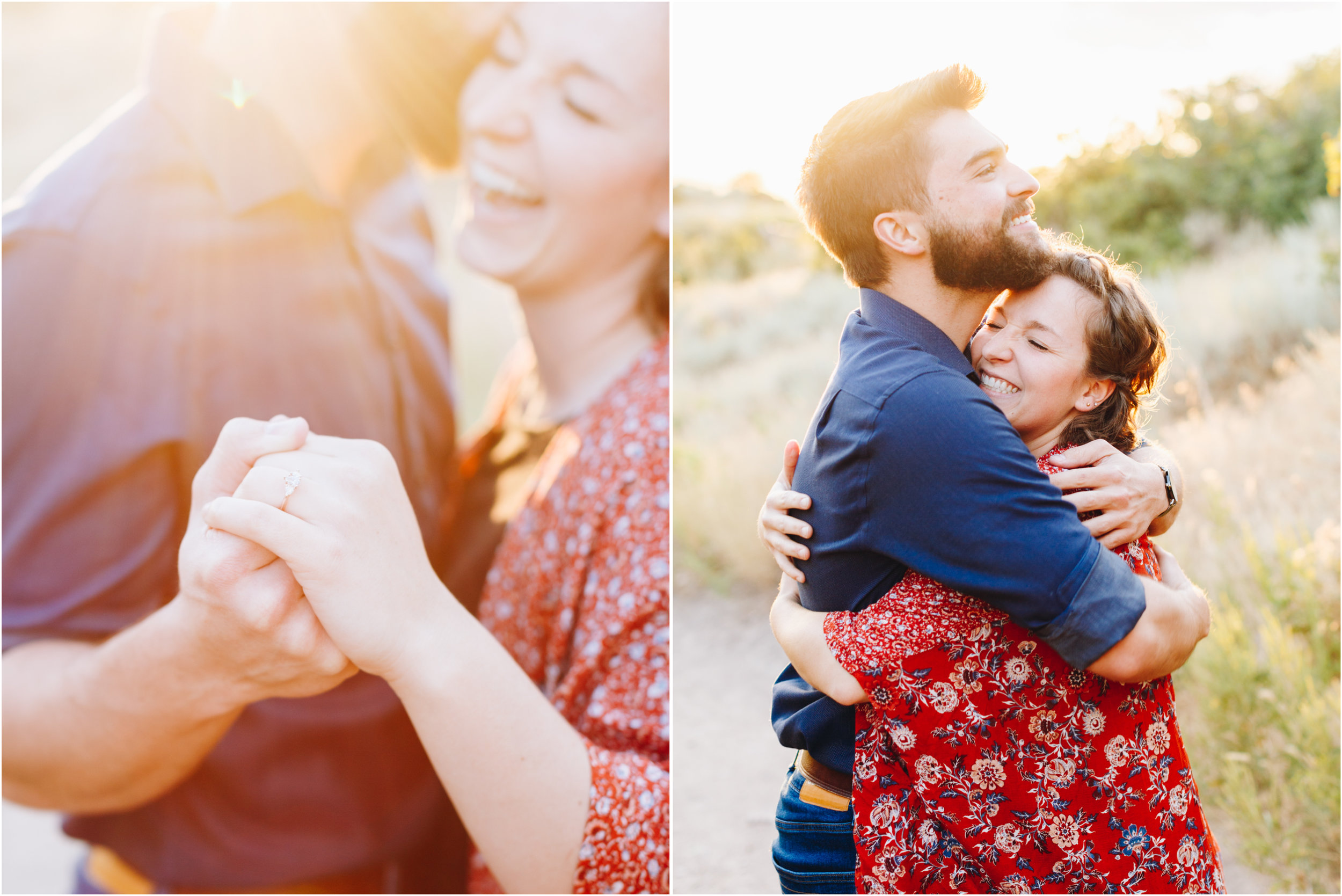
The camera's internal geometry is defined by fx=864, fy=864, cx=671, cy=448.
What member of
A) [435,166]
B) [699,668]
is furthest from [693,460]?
[435,166]

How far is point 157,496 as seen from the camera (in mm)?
1542

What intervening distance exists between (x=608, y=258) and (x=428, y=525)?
667 millimetres

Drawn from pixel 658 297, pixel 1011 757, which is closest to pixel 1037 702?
pixel 1011 757

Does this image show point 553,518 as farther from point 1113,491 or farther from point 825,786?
point 1113,491

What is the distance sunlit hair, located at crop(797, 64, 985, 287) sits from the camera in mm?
1333

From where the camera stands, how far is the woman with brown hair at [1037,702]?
1.30 meters

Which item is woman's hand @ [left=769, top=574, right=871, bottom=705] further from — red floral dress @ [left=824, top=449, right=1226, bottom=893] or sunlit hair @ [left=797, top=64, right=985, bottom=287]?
sunlit hair @ [left=797, top=64, right=985, bottom=287]

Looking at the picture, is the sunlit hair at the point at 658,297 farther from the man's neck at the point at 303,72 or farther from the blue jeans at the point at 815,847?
the blue jeans at the point at 815,847

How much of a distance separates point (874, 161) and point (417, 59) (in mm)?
1084

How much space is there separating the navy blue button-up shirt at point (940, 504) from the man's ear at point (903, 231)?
3.5 inches

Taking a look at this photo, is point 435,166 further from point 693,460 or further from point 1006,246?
point 693,460

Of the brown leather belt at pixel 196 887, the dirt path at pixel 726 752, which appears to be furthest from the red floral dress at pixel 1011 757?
the dirt path at pixel 726 752

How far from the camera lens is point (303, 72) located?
176 centimetres

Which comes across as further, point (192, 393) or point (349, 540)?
point (192, 393)
